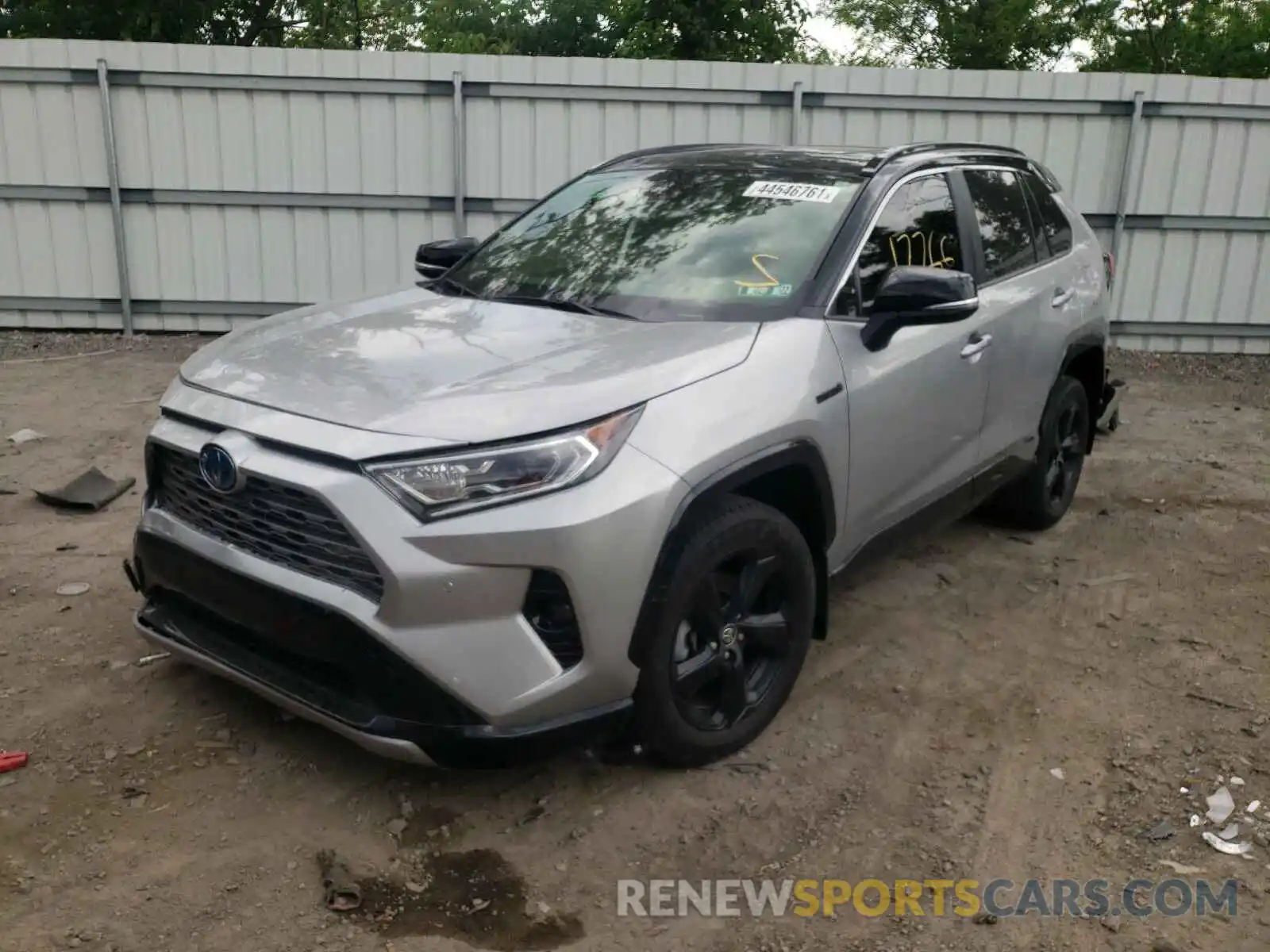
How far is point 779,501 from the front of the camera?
3486 millimetres

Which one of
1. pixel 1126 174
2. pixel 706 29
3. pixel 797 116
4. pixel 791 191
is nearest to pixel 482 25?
pixel 706 29

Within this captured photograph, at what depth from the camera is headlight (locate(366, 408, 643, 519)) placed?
2672mm

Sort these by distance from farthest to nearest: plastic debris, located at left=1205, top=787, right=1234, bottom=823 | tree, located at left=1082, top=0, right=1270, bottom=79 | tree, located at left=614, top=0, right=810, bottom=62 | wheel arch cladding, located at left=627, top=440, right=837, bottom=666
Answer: tree, located at left=1082, top=0, right=1270, bottom=79 → tree, located at left=614, top=0, right=810, bottom=62 → plastic debris, located at left=1205, top=787, right=1234, bottom=823 → wheel arch cladding, located at left=627, top=440, right=837, bottom=666

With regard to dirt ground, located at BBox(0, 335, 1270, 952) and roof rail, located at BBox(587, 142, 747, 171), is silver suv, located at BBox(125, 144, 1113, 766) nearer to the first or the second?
roof rail, located at BBox(587, 142, 747, 171)

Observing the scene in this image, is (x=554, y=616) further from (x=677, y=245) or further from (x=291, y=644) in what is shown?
(x=677, y=245)

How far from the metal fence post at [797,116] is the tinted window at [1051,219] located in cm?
424

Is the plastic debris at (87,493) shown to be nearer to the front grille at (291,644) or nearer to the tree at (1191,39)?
the front grille at (291,644)

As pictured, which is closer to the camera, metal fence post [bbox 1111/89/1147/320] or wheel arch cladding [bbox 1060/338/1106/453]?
wheel arch cladding [bbox 1060/338/1106/453]

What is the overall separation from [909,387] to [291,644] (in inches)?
84.7

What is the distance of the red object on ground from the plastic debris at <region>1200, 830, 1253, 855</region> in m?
3.35

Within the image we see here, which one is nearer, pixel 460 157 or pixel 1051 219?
pixel 1051 219

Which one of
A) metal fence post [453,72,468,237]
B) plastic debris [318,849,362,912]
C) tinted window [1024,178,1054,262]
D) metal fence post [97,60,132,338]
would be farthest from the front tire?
metal fence post [97,60,132,338]

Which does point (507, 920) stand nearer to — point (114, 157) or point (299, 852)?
point (299, 852)

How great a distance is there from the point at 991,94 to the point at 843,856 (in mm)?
7807
